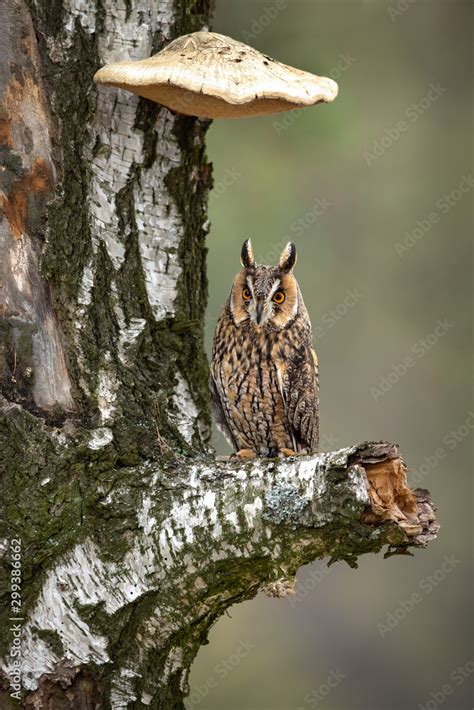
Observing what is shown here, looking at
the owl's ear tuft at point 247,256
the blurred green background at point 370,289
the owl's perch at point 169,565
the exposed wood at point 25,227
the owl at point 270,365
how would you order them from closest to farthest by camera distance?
the owl's perch at point 169,565
the exposed wood at point 25,227
the owl's ear tuft at point 247,256
the owl at point 270,365
the blurred green background at point 370,289

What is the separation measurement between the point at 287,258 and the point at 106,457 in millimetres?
1270

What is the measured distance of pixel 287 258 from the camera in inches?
141

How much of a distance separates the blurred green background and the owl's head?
1.98 m

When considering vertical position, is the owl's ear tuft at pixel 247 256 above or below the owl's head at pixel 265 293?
above

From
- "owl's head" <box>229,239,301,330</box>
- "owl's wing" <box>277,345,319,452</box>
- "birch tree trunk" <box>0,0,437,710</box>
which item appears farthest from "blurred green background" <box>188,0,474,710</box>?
"birch tree trunk" <box>0,0,437,710</box>

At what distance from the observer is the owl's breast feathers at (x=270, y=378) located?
3.72m

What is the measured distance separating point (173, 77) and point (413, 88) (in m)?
4.10

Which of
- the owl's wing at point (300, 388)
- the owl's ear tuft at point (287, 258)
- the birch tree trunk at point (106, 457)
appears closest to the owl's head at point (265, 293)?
the owl's ear tuft at point (287, 258)

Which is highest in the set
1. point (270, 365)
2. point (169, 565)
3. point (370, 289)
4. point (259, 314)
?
point (370, 289)

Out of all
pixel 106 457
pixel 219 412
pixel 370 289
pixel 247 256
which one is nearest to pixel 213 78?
pixel 247 256

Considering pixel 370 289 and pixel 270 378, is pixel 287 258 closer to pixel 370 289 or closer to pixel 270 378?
pixel 270 378

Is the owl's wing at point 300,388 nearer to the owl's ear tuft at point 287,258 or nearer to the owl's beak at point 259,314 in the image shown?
the owl's beak at point 259,314

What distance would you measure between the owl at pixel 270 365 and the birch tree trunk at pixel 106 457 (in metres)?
0.68

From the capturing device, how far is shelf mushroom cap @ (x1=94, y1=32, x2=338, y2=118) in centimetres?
253
